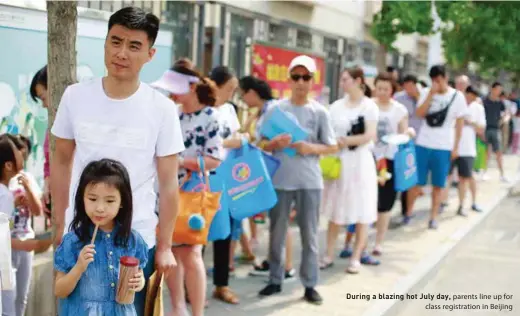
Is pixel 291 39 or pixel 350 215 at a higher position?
pixel 291 39

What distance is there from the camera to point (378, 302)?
5.95 meters

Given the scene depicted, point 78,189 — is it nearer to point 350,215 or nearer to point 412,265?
point 350,215

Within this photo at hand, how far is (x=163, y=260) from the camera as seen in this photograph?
3441mm

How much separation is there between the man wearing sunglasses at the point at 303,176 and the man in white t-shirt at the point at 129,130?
7.95 feet

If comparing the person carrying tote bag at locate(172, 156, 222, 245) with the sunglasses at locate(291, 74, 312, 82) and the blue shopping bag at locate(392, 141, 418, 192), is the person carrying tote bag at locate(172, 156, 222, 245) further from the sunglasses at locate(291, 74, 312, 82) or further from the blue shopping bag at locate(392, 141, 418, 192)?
the blue shopping bag at locate(392, 141, 418, 192)

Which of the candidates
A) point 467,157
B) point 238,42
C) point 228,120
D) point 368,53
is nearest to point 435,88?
point 467,157

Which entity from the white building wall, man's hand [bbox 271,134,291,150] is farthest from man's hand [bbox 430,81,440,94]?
man's hand [bbox 271,134,291,150]

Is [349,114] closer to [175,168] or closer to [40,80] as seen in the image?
[40,80]

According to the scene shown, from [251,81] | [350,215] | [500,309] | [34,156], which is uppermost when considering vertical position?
[251,81]

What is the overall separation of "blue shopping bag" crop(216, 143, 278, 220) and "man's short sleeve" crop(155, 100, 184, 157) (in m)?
2.09

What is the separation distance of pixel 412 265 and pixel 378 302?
62.3 inches

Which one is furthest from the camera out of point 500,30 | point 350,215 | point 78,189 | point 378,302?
point 500,30

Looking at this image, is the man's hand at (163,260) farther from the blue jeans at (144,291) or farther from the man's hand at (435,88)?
the man's hand at (435,88)

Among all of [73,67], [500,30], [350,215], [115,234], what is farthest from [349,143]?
[500,30]
